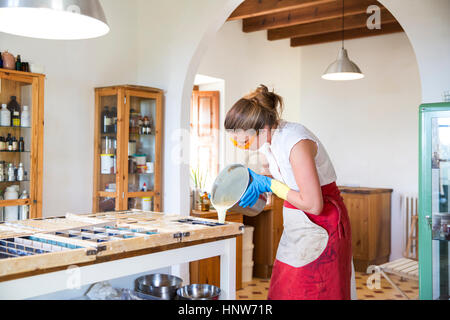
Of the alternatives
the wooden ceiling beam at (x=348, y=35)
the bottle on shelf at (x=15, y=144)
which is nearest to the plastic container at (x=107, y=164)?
the bottle on shelf at (x=15, y=144)

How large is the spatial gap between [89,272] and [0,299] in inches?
12.8

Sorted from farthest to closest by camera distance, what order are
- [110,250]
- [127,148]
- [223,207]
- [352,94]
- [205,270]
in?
1. [352,94]
2. [205,270]
3. [127,148]
4. [223,207]
5. [110,250]

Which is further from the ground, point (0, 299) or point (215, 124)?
point (215, 124)

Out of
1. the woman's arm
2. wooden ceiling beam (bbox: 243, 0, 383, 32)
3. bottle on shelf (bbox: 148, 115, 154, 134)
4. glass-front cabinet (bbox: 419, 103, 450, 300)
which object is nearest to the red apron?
the woman's arm

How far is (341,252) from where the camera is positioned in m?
2.21

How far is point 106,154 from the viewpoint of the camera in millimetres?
4305

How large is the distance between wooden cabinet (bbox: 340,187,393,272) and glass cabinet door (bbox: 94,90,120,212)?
10.8 ft

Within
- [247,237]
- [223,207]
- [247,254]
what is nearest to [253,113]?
[223,207]

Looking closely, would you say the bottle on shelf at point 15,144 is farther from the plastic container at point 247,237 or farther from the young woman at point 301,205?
the plastic container at point 247,237

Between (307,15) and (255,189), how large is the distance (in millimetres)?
4178

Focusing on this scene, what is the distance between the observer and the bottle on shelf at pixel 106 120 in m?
4.29

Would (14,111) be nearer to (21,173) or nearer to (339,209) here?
(21,173)
